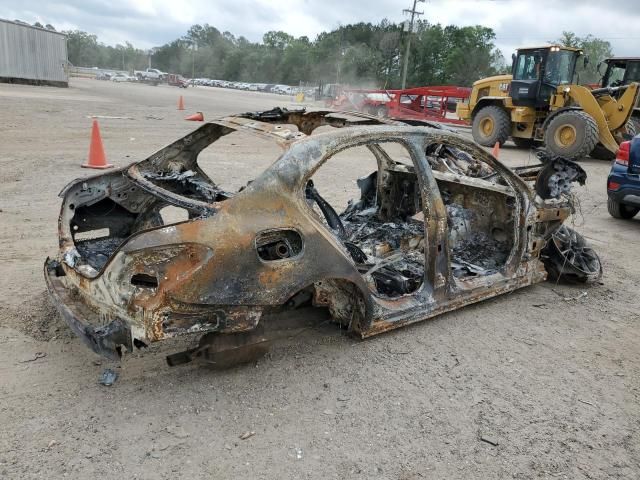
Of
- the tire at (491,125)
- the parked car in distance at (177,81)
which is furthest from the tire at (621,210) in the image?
the parked car in distance at (177,81)

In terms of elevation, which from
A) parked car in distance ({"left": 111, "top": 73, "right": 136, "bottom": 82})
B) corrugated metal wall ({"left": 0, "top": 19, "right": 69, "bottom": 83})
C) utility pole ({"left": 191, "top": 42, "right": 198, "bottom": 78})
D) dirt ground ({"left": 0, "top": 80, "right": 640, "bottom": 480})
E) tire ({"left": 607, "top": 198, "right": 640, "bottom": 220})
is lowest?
dirt ground ({"left": 0, "top": 80, "right": 640, "bottom": 480})

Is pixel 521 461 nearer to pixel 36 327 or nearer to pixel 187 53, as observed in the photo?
pixel 36 327

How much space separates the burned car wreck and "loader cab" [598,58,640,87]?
12092mm

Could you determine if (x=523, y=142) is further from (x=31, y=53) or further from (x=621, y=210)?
(x=31, y=53)

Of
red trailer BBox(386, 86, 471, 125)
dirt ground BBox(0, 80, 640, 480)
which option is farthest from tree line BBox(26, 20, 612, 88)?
dirt ground BBox(0, 80, 640, 480)

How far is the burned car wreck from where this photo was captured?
2682mm

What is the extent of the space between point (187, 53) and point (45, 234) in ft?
381

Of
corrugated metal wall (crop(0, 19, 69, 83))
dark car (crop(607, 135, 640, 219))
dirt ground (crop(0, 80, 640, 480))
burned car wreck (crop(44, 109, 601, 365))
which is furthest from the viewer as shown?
corrugated metal wall (crop(0, 19, 69, 83))

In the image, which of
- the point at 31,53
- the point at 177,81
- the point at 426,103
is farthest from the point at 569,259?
the point at 177,81

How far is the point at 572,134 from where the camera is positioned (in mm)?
13039

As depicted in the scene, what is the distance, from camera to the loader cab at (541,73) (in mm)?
14352

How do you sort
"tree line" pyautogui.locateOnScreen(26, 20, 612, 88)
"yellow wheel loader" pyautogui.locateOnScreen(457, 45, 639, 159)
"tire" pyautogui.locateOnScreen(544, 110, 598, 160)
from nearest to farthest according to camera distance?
1. "tire" pyautogui.locateOnScreen(544, 110, 598, 160)
2. "yellow wheel loader" pyautogui.locateOnScreen(457, 45, 639, 159)
3. "tree line" pyautogui.locateOnScreen(26, 20, 612, 88)

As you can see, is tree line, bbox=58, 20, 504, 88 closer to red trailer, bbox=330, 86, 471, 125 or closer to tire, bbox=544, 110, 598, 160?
red trailer, bbox=330, 86, 471, 125

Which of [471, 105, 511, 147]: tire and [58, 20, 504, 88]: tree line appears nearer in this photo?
[471, 105, 511, 147]: tire
